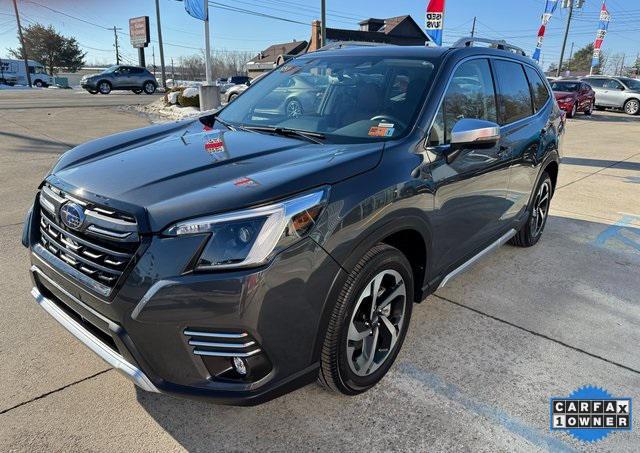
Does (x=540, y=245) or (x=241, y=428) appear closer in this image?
(x=241, y=428)

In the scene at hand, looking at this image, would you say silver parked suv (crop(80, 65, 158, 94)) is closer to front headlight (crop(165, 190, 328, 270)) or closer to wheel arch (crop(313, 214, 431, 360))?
wheel arch (crop(313, 214, 431, 360))

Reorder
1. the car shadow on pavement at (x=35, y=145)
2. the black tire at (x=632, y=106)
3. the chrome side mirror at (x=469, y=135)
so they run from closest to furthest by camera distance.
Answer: the chrome side mirror at (x=469, y=135) → the car shadow on pavement at (x=35, y=145) → the black tire at (x=632, y=106)

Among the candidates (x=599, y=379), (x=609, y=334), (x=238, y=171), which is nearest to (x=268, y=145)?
(x=238, y=171)

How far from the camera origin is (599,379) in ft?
9.19

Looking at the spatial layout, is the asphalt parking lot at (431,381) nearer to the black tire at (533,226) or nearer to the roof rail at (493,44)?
the black tire at (533,226)

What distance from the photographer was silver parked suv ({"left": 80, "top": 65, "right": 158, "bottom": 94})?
93.3ft

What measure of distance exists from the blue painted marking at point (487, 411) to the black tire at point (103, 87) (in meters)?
30.7

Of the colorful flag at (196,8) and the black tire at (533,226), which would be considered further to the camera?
the colorful flag at (196,8)

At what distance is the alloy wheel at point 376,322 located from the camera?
2434 mm

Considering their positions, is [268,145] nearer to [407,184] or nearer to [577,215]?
[407,184]

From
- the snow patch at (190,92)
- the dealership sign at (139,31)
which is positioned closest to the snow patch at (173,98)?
the snow patch at (190,92)

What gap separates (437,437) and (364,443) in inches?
14.3

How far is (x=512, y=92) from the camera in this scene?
3914 millimetres

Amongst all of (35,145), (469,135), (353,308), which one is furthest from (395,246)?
(35,145)
